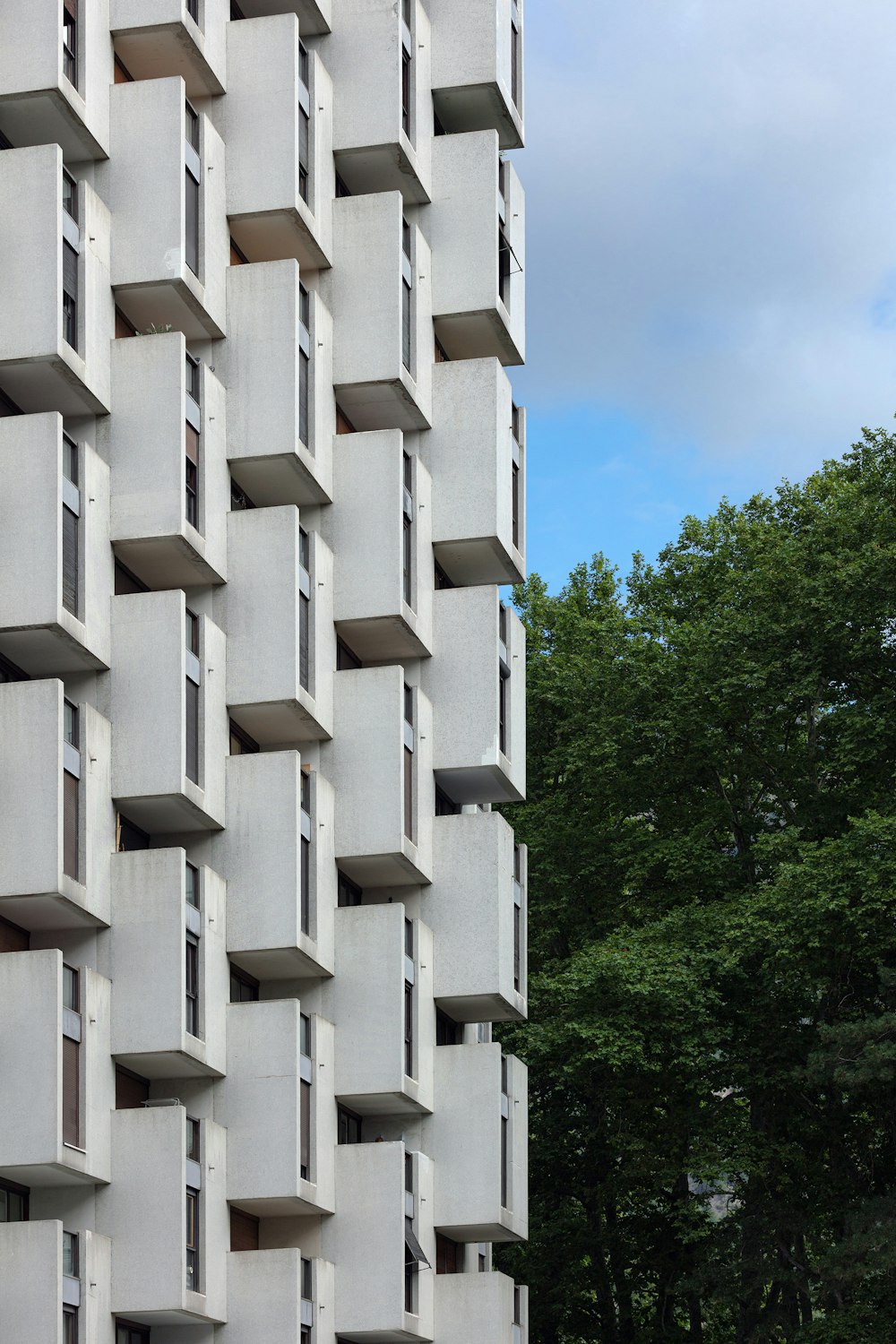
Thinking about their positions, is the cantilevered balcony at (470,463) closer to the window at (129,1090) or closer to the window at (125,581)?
the window at (125,581)

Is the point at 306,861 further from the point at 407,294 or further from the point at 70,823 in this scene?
A: the point at 407,294

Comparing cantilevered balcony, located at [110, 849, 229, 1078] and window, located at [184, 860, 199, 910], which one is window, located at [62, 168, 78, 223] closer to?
cantilevered balcony, located at [110, 849, 229, 1078]

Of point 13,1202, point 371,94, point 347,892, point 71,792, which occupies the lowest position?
point 13,1202

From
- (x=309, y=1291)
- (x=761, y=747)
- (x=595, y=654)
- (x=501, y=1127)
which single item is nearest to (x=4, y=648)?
(x=309, y=1291)

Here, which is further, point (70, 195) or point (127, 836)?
point (127, 836)

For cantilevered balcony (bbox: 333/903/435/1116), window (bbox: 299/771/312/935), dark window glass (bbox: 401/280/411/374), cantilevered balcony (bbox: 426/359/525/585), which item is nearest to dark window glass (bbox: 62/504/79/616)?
window (bbox: 299/771/312/935)

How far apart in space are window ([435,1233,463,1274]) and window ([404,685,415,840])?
6.01 meters

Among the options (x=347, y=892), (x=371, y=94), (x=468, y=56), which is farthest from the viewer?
(x=468, y=56)

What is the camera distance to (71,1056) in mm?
24641

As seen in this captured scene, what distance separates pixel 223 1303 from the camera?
26859 millimetres

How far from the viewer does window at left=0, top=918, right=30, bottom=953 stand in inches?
1000

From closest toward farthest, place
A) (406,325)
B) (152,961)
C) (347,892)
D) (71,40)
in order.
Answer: (152,961), (71,40), (347,892), (406,325)

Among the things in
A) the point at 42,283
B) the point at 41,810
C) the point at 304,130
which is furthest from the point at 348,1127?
the point at 304,130

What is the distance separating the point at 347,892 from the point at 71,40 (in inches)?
494
